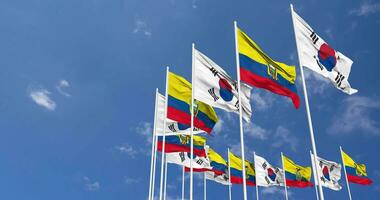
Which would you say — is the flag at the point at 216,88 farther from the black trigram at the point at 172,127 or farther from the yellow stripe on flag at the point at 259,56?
the black trigram at the point at 172,127

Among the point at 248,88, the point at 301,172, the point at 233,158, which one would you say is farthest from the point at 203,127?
the point at 301,172

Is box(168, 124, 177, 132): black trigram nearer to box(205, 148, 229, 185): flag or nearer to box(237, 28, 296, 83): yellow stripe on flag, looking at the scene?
box(237, 28, 296, 83): yellow stripe on flag

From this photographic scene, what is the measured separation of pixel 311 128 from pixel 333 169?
26.6 m

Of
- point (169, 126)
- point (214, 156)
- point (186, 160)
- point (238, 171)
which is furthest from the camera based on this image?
point (238, 171)

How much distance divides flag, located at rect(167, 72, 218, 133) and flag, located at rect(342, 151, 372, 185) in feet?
79.5

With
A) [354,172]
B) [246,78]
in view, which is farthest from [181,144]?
[354,172]

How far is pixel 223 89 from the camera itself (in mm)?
17594

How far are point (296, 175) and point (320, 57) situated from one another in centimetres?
2467

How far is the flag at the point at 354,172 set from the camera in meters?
38.6

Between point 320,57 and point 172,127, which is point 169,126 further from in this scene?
point 320,57

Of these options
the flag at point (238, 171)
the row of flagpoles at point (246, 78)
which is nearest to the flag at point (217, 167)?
the flag at point (238, 171)

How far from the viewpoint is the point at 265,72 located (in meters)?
15.9

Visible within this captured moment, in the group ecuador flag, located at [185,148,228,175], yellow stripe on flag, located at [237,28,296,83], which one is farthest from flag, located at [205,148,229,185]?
yellow stripe on flag, located at [237,28,296,83]

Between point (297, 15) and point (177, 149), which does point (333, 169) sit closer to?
point (177, 149)
